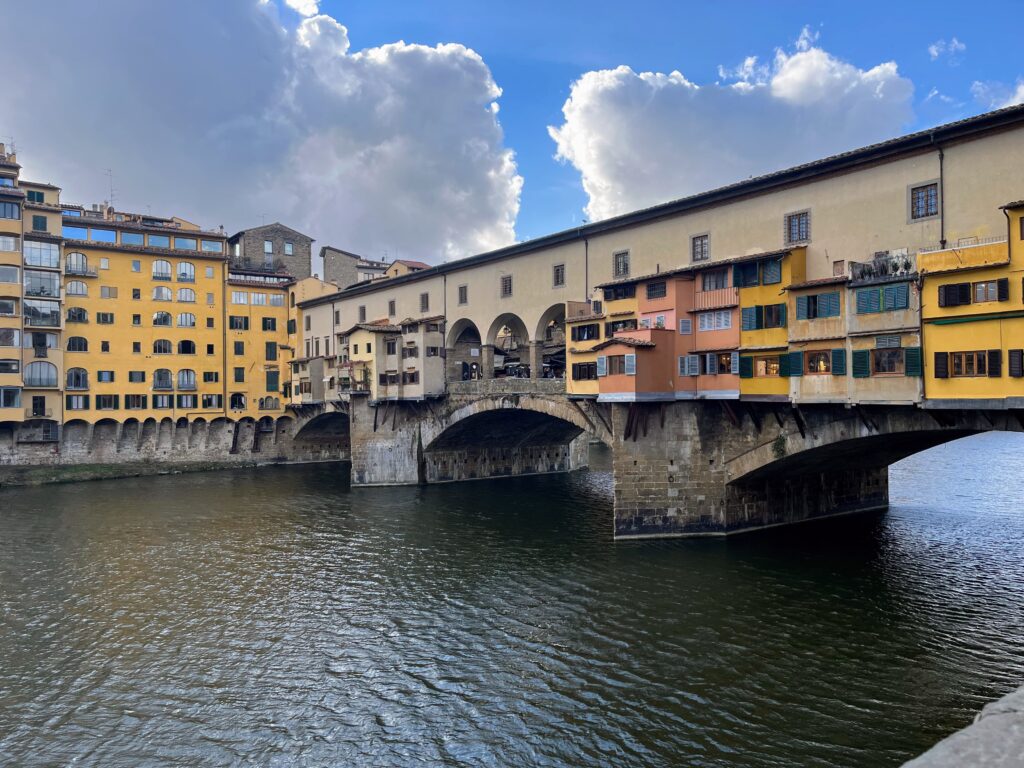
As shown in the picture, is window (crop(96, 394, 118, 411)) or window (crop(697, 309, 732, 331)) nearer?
window (crop(697, 309, 732, 331))

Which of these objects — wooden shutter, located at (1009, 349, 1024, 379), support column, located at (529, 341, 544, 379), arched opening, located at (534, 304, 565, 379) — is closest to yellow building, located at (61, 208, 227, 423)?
arched opening, located at (534, 304, 565, 379)

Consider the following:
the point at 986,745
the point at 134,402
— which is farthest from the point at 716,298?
the point at 134,402

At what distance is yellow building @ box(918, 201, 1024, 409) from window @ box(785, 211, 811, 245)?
21.1 ft

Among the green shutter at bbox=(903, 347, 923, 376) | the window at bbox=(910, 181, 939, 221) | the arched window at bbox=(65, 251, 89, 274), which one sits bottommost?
the green shutter at bbox=(903, 347, 923, 376)

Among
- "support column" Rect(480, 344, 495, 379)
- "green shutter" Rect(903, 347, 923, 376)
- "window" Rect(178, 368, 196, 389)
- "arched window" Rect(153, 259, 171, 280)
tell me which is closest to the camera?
"green shutter" Rect(903, 347, 923, 376)

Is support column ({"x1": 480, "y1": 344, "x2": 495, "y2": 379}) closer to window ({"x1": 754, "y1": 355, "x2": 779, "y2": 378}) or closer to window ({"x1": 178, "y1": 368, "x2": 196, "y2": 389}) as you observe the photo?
window ({"x1": 754, "y1": 355, "x2": 779, "y2": 378})

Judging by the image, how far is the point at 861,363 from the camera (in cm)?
2680

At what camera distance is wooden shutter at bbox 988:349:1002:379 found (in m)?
23.1

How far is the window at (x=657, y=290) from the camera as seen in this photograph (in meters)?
34.2

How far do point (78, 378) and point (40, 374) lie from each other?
3162 mm

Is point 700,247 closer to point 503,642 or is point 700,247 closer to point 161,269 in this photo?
point 503,642

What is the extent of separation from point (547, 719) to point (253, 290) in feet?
222

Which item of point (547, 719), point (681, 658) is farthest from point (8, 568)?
point (681, 658)

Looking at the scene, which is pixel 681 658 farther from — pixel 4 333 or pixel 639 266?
pixel 4 333
